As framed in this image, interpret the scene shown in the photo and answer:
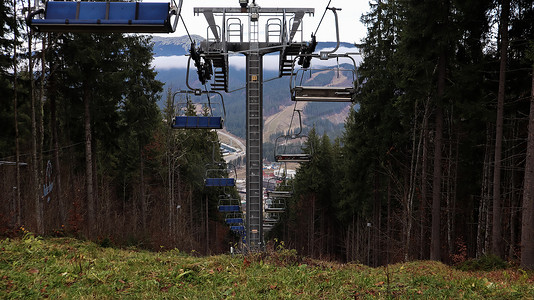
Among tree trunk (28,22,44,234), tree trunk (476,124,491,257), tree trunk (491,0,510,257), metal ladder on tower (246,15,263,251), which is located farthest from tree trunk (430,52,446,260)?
tree trunk (28,22,44,234)

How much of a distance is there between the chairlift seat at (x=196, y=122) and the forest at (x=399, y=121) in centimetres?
421

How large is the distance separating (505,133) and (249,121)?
38.1 feet

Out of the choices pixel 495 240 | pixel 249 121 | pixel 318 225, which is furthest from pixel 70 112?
pixel 318 225

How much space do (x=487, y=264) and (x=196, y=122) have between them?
32.1 feet

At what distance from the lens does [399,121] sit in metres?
19.6

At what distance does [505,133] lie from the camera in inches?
670

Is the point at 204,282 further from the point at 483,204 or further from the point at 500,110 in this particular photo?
the point at 483,204

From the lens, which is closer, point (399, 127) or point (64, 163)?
point (399, 127)

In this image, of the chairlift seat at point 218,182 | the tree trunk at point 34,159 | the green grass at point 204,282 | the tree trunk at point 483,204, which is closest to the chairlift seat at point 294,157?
the chairlift seat at point 218,182

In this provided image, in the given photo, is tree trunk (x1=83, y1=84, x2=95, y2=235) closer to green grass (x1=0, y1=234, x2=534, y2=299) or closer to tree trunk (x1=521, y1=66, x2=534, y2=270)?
green grass (x1=0, y1=234, x2=534, y2=299)

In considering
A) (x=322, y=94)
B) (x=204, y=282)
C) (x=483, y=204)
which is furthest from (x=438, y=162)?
(x=204, y=282)

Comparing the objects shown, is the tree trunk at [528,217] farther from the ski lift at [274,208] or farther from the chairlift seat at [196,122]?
the ski lift at [274,208]

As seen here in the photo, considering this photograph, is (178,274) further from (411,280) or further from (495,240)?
(495,240)

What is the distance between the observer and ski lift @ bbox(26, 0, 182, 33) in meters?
5.80
